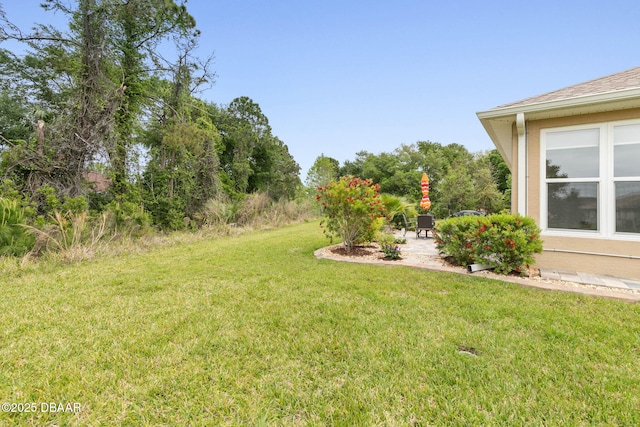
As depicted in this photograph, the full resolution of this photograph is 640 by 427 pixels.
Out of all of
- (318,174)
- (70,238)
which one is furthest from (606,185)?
(318,174)

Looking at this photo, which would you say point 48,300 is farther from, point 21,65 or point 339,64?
point 21,65

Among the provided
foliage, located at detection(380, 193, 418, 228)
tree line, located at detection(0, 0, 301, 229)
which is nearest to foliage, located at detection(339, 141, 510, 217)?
foliage, located at detection(380, 193, 418, 228)

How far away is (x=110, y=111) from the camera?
27.6ft

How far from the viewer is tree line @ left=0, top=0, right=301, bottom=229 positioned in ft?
25.4

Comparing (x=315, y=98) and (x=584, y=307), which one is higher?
(x=315, y=98)

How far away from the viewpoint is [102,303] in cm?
Answer: 344

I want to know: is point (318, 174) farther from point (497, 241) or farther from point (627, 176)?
point (627, 176)

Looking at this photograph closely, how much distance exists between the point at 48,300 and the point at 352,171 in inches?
1211

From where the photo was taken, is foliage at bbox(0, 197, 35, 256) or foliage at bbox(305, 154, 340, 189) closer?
foliage at bbox(0, 197, 35, 256)

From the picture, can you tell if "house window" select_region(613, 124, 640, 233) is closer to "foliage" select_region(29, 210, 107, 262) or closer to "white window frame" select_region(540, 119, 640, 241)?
"white window frame" select_region(540, 119, 640, 241)

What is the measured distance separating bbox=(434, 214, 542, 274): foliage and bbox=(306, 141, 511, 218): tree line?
1210cm

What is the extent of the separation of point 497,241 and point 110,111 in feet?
36.2

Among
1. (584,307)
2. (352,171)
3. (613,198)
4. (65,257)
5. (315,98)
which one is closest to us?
(584,307)

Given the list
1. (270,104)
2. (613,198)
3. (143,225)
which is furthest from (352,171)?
(613,198)
